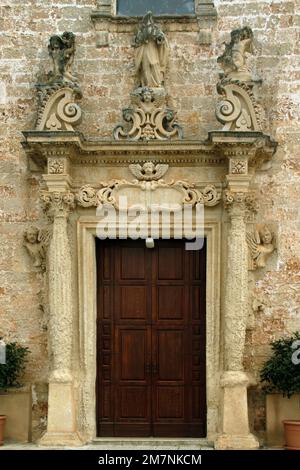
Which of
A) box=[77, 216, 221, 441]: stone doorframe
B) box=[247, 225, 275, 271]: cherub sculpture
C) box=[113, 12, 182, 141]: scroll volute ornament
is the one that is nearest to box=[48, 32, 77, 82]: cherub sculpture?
box=[113, 12, 182, 141]: scroll volute ornament

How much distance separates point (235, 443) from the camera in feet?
40.5

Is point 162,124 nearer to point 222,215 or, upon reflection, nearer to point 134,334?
point 222,215

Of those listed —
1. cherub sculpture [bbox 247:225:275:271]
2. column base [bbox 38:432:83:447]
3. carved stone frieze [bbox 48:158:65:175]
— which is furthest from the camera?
cherub sculpture [bbox 247:225:275:271]

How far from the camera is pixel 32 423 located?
13.1 metres

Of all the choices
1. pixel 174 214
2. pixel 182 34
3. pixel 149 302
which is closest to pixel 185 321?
pixel 149 302

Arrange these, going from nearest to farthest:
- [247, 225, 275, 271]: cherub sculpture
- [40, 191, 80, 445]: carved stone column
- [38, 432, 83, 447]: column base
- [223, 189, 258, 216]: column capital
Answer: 1. [38, 432, 83, 447]: column base
2. [40, 191, 80, 445]: carved stone column
3. [223, 189, 258, 216]: column capital
4. [247, 225, 275, 271]: cherub sculpture

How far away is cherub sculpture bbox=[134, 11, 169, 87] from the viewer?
516 inches

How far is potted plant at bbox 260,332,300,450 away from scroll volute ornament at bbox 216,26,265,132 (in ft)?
8.71

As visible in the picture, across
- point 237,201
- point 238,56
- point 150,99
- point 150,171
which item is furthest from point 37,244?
point 238,56

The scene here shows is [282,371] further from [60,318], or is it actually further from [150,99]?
[150,99]

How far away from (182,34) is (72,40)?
1.44m

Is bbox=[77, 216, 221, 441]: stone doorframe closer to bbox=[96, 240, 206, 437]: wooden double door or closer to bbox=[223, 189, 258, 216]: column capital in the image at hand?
bbox=[96, 240, 206, 437]: wooden double door

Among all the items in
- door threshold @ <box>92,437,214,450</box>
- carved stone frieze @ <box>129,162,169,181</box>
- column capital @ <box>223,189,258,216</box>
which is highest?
carved stone frieze @ <box>129,162,169,181</box>

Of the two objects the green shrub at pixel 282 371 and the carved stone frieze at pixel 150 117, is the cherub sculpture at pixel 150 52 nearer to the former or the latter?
the carved stone frieze at pixel 150 117
